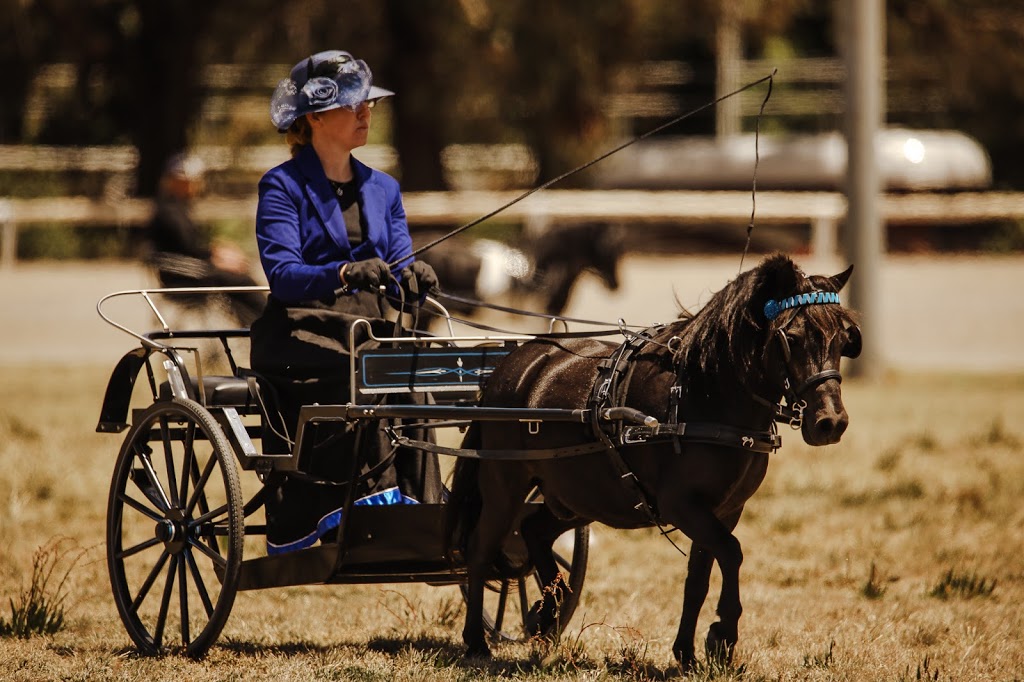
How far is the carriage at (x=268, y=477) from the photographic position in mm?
5566

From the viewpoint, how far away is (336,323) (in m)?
5.86

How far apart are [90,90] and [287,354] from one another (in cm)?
1988

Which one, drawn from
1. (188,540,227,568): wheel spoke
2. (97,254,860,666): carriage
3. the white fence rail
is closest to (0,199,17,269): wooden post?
the white fence rail

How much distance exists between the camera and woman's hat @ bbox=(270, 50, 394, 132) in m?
5.82

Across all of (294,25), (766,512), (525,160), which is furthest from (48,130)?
(766,512)

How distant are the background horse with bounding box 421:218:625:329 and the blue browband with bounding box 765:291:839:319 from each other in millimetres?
10803

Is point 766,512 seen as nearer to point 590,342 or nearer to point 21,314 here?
point 590,342

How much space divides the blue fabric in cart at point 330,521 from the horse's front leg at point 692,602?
3.87ft

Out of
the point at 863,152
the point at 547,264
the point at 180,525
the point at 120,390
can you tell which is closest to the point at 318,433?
the point at 180,525

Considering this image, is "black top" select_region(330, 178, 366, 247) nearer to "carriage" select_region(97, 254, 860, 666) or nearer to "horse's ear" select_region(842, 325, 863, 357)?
"carriage" select_region(97, 254, 860, 666)

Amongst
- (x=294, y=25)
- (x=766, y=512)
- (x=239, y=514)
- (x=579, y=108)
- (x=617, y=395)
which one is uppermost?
(x=294, y=25)

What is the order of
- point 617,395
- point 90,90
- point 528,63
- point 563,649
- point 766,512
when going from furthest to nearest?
point 90,90
point 528,63
point 766,512
point 563,649
point 617,395

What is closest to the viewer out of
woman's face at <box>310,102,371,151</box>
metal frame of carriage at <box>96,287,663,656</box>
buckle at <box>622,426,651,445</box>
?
buckle at <box>622,426,651,445</box>

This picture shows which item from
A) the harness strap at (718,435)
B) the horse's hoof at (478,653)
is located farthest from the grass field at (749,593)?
the harness strap at (718,435)
